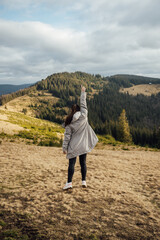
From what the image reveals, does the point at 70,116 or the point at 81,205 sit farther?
the point at 70,116

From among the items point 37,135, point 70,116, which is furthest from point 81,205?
point 37,135

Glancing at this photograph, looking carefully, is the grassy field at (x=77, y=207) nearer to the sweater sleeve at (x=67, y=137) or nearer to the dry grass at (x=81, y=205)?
the dry grass at (x=81, y=205)

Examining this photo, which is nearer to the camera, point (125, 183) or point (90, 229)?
point (90, 229)

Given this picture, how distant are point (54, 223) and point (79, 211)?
0.91 m

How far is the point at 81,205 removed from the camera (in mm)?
4910

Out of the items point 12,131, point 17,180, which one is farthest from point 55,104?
point 17,180

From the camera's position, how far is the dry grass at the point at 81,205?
367cm

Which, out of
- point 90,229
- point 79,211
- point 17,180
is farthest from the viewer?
point 17,180

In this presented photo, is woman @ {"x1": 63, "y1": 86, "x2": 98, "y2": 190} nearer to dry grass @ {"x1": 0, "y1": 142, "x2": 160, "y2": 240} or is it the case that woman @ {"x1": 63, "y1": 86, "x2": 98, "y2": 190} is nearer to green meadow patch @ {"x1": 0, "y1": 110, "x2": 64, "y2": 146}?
dry grass @ {"x1": 0, "y1": 142, "x2": 160, "y2": 240}

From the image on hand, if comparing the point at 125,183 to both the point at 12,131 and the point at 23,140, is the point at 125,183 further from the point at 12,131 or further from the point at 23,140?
the point at 12,131

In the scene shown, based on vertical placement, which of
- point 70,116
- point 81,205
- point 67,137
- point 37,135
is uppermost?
point 70,116

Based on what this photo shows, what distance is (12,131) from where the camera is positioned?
21078mm

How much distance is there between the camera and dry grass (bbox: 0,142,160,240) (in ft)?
12.0

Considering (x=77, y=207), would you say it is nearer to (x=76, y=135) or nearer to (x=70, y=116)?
(x=76, y=135)
